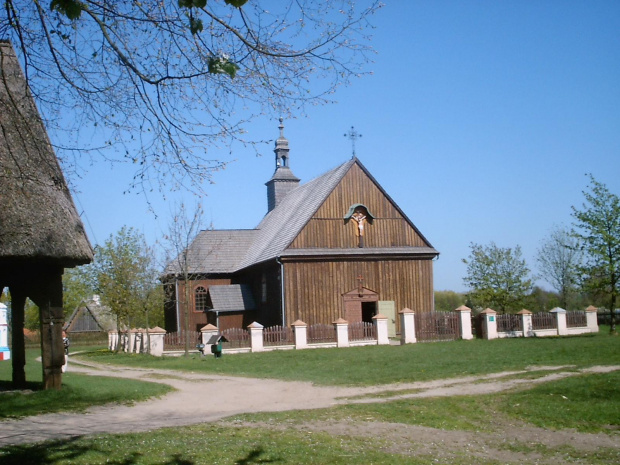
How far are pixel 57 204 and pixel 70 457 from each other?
650 cm

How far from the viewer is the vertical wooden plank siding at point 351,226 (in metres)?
34.7

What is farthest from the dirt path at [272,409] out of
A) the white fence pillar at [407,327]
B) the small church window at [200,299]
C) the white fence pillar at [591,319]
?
the small church window at [200,299]

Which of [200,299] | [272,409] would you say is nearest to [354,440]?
[272,409]

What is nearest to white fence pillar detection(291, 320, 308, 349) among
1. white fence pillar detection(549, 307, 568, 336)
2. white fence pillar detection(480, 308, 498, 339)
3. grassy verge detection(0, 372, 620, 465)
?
white fence pillar detection(480, 308, 498, 339)

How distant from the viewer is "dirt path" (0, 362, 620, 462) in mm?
9922

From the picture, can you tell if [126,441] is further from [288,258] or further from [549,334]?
[549,334]

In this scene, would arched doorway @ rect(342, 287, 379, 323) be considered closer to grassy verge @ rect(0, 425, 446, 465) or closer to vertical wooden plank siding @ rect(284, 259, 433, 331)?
vertical wooden plank siding @ rect(284, 259, 433, 331)

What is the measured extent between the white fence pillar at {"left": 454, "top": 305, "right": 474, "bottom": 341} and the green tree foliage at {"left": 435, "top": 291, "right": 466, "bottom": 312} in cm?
3837

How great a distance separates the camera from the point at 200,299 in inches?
1630

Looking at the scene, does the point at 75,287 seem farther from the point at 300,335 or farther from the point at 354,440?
the point at 354,440

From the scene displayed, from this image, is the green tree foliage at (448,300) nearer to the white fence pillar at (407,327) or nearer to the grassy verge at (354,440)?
the white fence pillar at (407,327)

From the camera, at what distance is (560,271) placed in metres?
57.7

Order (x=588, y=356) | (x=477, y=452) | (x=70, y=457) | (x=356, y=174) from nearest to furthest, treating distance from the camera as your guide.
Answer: (x=70, y=457)
(x=477, y=452)
(x=588, y=356)
(x=356, y=174)

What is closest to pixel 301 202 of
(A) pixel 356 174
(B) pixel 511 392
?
(A) pixel 356 174
